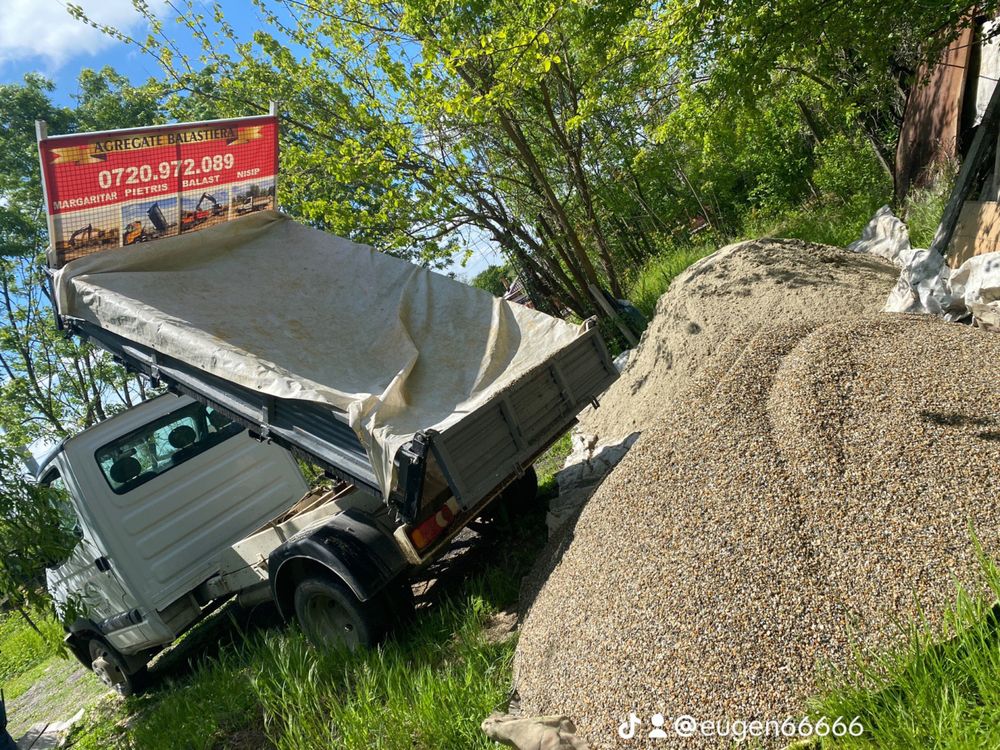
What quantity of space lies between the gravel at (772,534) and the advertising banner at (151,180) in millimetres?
3797

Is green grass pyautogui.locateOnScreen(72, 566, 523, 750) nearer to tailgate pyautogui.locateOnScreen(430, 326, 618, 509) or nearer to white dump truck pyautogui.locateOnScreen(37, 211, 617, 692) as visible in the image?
white dump truck pyautogui.locateOnScreen(37, 211, 617, 692)

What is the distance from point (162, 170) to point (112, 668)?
433 cm

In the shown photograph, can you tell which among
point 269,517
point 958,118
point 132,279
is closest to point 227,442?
point 269,517

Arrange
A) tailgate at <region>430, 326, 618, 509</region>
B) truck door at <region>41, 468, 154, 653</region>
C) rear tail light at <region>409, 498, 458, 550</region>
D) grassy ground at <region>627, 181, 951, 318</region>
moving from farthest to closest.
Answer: grassy ground at <region>627, 181, 951, 318</region>
truck door at <region>41, 468, 154, 653</region>
rear tail light at <region>409, 498, 458, 550</region>
tailgate at <region>430, 326, 618, 509</region>

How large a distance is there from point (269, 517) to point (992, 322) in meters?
5.89

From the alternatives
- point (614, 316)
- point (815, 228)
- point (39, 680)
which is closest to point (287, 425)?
point (614, 316)

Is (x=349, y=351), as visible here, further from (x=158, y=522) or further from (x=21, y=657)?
(x=21, y=657)

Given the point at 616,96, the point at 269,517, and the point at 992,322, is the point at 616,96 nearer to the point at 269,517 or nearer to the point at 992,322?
the point at 992,322

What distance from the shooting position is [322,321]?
471cm

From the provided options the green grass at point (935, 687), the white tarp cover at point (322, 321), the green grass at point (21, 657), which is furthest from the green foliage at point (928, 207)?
the green grass at point (21, 657)

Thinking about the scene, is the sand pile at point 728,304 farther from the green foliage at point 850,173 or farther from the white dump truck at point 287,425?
the green foliage at point 850,173

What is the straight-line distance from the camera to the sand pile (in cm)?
542

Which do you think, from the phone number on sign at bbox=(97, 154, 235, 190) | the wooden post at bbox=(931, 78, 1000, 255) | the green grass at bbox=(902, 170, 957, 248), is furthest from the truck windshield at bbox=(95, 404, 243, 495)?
the green grass at bbox=(902, 170, 957, 248)

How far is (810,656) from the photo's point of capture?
2461mm
